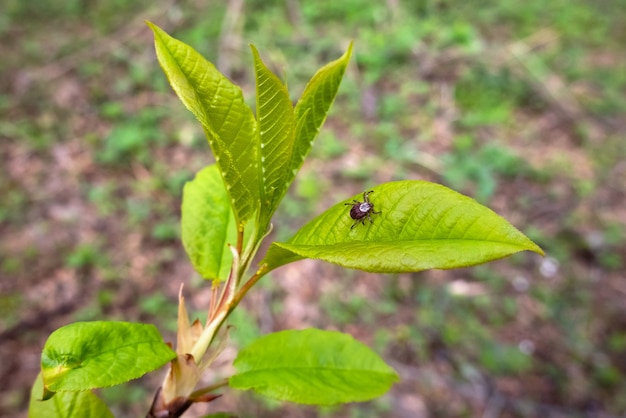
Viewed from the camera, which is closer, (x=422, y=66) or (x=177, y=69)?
(x=177, y=69)

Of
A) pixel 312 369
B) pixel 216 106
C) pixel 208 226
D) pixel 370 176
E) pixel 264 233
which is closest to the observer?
pixel 216 106

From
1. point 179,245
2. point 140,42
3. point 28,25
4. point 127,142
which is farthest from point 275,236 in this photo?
point 28,25

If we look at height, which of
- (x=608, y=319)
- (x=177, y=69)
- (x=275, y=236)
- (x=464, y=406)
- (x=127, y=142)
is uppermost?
(x=177, y=69)

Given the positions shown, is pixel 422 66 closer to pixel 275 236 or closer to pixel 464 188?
pixel 464 188

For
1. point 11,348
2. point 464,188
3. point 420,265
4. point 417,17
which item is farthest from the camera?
point 417,17

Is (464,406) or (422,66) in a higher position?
(422,66)

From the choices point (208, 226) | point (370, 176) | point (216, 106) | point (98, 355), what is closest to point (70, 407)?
point (98, 355)

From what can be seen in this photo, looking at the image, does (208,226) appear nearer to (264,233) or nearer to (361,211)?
(264,233)
